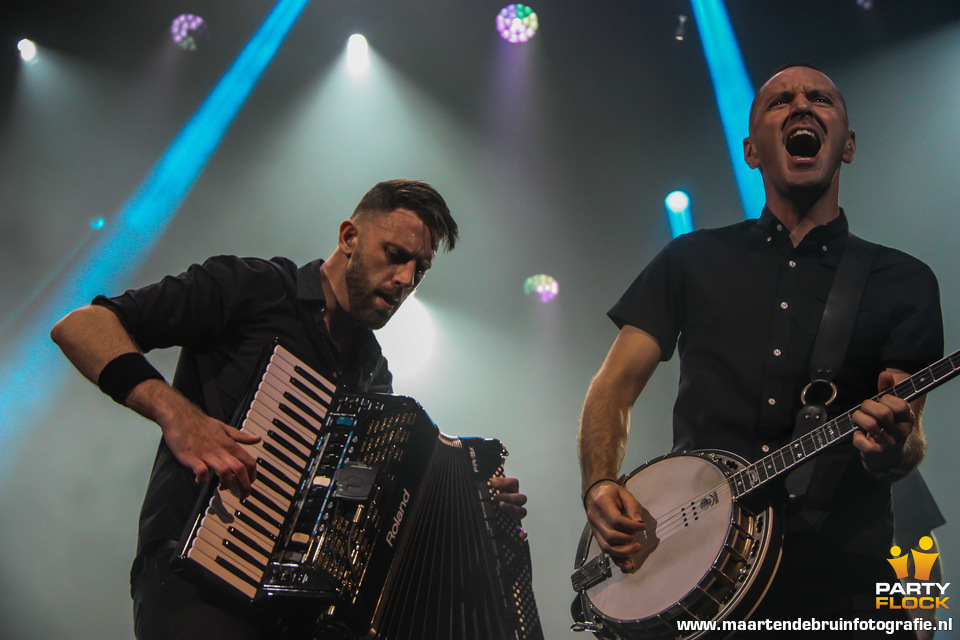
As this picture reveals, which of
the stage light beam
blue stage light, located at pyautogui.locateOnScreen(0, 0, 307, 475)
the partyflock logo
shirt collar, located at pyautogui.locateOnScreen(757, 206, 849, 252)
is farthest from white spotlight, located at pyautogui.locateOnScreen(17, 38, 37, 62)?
the partyflock logo

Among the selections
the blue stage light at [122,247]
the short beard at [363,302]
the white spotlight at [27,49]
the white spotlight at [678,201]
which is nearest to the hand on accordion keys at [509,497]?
the short beard at [363,302]

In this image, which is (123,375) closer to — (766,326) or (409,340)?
(766,326)

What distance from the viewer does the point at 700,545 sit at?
1.93 metres

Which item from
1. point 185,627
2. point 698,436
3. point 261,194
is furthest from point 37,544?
point 698,436

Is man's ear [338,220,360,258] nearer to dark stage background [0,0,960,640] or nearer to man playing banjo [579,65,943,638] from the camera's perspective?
man playing banjo [579,65,943,638]

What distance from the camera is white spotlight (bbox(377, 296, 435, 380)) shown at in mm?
6460

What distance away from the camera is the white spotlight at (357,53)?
730cm

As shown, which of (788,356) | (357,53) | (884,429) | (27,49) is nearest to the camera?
(884,429)

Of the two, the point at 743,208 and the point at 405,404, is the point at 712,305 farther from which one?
the point at 743,208

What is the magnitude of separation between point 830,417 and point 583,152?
512 centimetres

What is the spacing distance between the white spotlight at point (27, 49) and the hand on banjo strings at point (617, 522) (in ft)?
24.8

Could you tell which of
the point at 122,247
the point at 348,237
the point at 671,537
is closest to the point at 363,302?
the point at 348,237

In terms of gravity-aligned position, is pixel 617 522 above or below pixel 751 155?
below

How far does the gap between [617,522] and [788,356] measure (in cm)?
74
